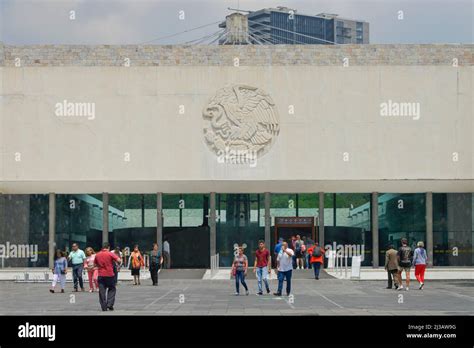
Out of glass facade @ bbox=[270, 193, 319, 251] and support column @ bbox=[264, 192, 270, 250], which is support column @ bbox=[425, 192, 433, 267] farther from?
support column @ bbox=[264, 192, 270, 250]

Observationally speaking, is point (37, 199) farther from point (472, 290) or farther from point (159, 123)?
point (472, 290)

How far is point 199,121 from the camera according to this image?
55.2m

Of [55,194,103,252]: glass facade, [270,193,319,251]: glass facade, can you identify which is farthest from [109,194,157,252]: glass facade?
[270,193,319,251]: glass facade

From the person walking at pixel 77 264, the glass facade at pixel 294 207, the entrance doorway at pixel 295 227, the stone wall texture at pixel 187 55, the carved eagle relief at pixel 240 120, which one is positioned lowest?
the person walking at pixel 77 264

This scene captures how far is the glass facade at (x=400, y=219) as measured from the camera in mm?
56438

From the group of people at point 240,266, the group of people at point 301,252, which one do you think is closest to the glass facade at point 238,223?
the group of people at point 301,252

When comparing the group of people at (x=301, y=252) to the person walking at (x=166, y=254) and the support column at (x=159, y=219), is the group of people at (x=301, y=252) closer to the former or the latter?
the person walking at (x=166, y=254)

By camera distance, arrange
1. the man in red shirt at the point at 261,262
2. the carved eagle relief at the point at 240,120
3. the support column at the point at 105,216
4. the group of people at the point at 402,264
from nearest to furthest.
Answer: the man in red shirt at the point at 261,262 → the group of people at the point at 402,264 → the carved eagle relief at the point at 240,120 → the support column at the point at 105,216

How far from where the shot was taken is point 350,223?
5684 cm

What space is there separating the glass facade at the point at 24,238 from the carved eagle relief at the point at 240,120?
11.0 m

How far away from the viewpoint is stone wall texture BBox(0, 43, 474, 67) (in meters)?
56.3

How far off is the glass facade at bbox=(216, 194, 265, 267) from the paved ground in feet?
51.9
